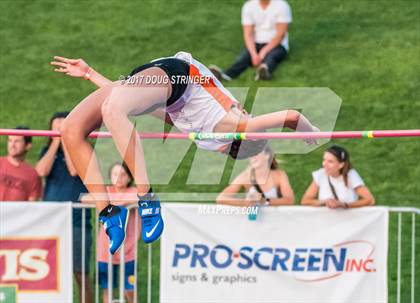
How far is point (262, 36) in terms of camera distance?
46.2ft

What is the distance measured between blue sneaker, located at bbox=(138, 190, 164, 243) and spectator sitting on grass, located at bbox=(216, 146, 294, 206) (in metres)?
2.31

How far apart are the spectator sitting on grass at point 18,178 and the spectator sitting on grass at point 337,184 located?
95.1 inches

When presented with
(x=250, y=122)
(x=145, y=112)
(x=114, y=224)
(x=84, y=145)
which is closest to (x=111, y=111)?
(x=84, y=145)

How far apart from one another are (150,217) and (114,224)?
0.25 m

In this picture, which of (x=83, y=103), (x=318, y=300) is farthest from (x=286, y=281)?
(x=83, y=103)

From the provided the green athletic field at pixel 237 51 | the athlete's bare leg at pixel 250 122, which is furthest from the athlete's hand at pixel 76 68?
the green athletic field at pixel 237 51

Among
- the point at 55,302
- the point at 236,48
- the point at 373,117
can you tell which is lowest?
the point at 55,302

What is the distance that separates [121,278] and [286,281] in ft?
4.53

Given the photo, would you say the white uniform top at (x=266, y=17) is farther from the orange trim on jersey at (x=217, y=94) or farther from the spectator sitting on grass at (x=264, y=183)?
the orange trim on jersey at (x=217, y=94)

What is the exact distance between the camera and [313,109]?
13.9m

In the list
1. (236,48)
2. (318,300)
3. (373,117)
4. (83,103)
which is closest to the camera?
(83,103)

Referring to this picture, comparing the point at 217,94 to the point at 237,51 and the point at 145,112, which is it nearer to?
the point at 145,112

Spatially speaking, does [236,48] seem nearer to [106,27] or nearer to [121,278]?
[106,27]

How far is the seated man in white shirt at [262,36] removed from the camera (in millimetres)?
13977
